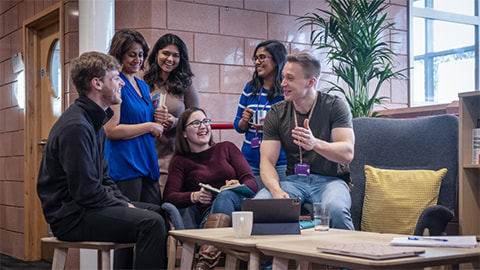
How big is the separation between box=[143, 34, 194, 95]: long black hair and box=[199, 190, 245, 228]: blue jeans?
2.64 feet

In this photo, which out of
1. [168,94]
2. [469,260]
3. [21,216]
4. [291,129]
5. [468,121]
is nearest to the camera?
[469,260]

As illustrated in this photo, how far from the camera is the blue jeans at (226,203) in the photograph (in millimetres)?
3102

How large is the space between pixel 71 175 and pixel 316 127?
1297mm

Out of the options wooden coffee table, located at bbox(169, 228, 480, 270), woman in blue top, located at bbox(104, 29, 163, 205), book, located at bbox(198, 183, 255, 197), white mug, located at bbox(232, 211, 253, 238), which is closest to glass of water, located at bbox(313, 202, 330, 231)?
wooden coffee table, located at bbox(169, 228, 480, 270)

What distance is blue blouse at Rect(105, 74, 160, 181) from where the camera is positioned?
3182mm

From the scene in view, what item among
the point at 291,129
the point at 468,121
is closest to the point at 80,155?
the point at 291,129

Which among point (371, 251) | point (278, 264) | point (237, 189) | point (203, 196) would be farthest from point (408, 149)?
point (371, 251)

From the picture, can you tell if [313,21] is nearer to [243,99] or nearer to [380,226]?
[243,99]

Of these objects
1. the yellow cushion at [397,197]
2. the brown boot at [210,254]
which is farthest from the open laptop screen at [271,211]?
the yellow cushion at [397,197]

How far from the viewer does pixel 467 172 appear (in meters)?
2.97

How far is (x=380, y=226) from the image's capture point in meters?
3.10

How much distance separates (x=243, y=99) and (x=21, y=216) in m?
2.91

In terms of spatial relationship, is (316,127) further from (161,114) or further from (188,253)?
(188,253)

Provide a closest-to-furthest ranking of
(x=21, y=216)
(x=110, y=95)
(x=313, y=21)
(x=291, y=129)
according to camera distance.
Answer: (x=110, y=95) → (x=291, y=129) → (x=313, y=21) → (x=21, y=216)
